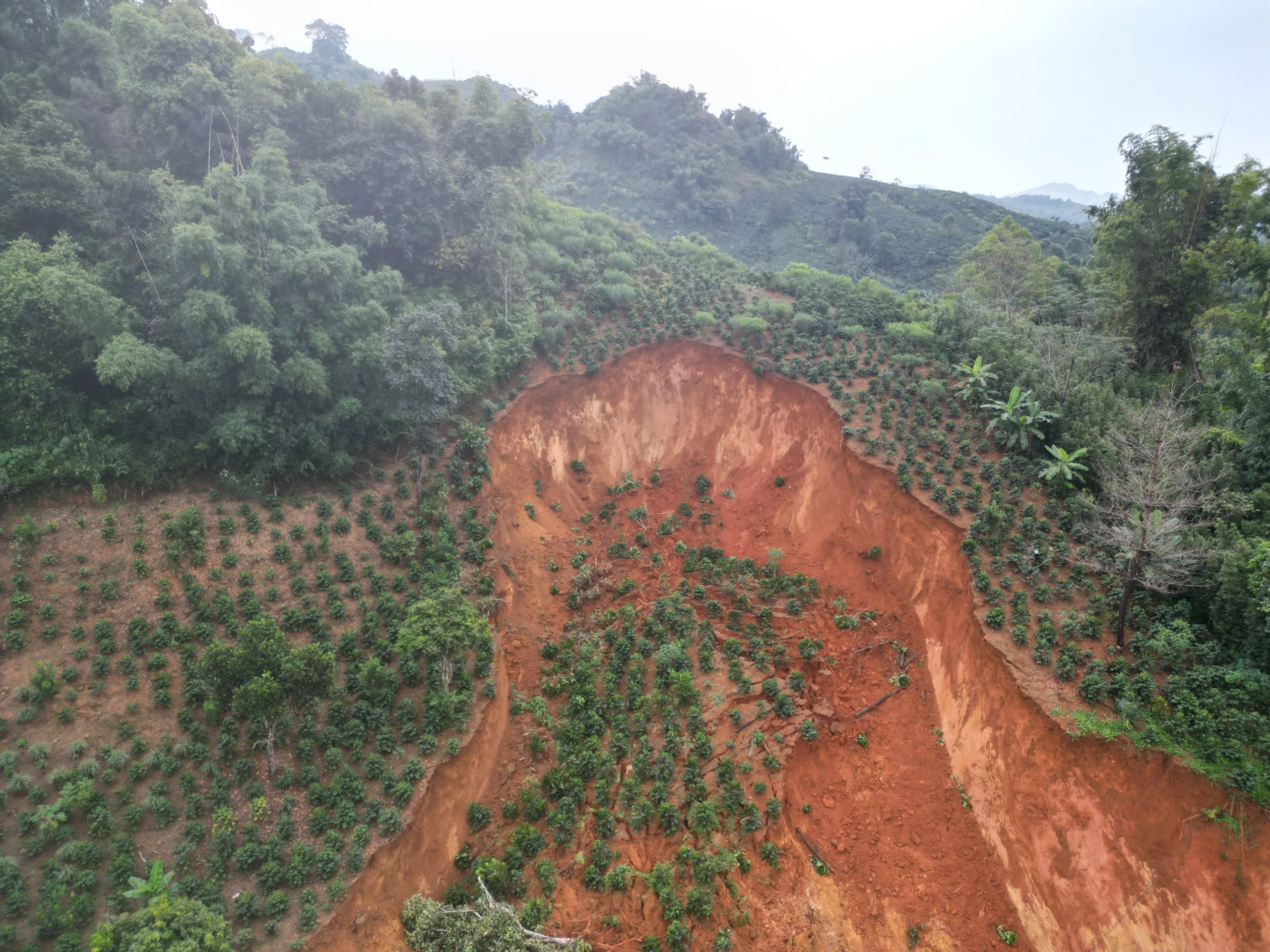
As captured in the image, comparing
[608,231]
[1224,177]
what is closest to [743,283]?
Result: [608,231]

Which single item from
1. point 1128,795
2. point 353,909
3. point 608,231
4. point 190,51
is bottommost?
point 353,909

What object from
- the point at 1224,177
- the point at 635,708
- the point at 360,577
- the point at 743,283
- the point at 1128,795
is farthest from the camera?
the point at 743,283

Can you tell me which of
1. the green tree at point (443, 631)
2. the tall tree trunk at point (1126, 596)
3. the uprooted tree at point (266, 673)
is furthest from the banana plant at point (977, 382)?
the uprooted tree at point (266, 673)

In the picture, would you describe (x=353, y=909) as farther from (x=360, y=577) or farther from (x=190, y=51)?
(x=190, y=51)

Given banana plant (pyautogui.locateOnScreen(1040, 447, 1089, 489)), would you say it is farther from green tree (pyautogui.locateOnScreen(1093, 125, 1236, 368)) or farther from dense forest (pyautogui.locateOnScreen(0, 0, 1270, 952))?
green tree (pyautogui.locateOnScreen(1093, 125, 1236, 368))

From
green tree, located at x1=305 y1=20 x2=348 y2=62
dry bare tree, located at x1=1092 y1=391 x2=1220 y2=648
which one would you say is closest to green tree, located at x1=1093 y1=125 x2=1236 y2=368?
dry bare tree, located at x1=1092 y1=391 x2=1220 y2=648

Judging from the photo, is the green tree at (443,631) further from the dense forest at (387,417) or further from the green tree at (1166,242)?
the green tree at (1166,242)
